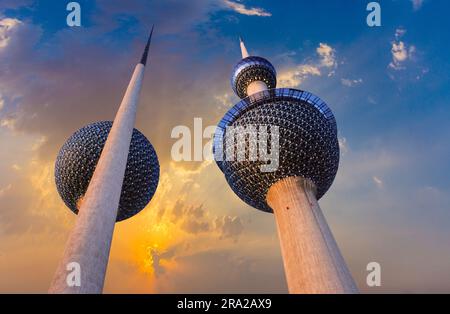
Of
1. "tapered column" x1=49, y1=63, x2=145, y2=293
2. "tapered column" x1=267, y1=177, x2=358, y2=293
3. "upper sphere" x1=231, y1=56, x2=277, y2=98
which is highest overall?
"upper sphere" x1=231, y1=56, x2=277, y2=98

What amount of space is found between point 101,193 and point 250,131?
19486mm

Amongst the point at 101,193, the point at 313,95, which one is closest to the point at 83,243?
the point at 101,193

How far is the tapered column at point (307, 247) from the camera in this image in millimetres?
20992

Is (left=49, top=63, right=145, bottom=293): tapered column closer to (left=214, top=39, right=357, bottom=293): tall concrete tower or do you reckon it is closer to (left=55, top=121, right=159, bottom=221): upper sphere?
(left=55, top=121, right=159, bottom=221): upper sphere

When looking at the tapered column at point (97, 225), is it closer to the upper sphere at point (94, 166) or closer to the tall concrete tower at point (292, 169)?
the upper sphere at point (94, 166)

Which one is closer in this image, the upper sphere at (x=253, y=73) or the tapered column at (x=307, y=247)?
the tapered column at (x=307, y=247)

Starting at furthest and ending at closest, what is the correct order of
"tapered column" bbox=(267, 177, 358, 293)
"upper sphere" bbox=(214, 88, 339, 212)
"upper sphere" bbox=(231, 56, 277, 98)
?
"upper sphere" bbox=(231, 56, 277, 98)
"upper sphere" bbox=(214, 88, 339, 212)
"tapered column" bbox=(267, 177, 358, 293)

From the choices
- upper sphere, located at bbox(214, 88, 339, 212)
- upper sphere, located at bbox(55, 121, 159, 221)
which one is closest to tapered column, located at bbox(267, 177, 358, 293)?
upper sphere, located at bbox(214, 88, 339, 212)

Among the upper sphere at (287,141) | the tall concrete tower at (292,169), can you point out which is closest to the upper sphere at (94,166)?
the tall concrete tower at (292,169)

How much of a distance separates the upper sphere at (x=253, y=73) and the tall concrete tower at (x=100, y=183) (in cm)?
1737

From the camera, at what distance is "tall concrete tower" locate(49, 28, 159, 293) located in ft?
44.6
